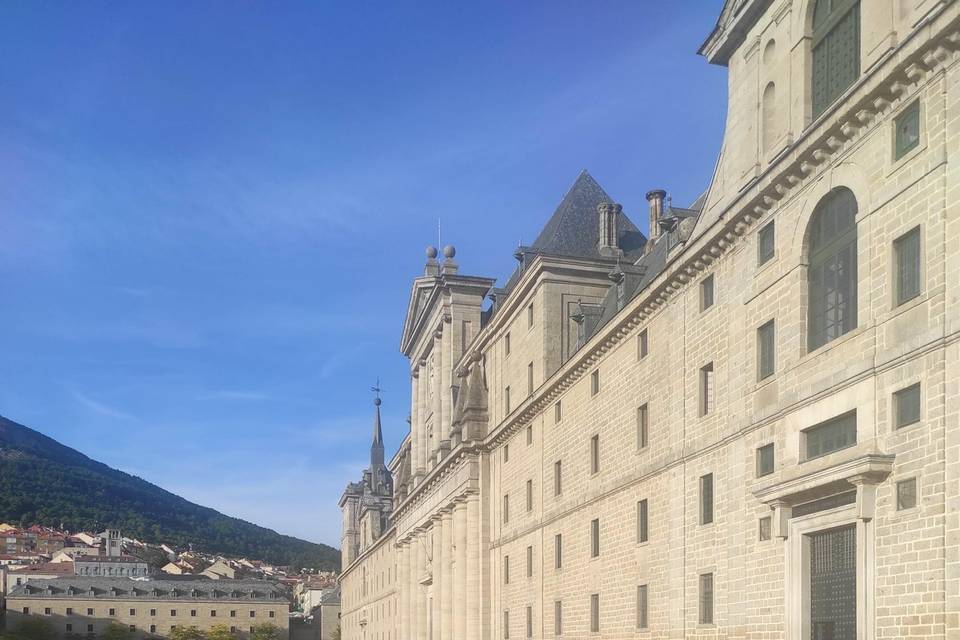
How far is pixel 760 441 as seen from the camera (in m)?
24.2

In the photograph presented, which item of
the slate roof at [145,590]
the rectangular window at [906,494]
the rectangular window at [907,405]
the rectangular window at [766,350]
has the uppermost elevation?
the rectangular window at [766,350]

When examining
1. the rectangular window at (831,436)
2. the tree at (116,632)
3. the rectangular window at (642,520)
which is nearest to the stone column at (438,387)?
the rectangular window at (642,520)

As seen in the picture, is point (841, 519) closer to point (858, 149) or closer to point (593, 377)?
point (858, 149)

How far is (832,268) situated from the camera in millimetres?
22250

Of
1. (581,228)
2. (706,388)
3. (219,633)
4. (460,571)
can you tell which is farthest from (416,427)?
(219,633)

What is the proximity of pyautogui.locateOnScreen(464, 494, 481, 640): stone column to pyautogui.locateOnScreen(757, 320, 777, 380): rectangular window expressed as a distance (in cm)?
2608

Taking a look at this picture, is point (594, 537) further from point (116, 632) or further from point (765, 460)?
point (116, 632)

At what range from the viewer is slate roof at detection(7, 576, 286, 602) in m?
136

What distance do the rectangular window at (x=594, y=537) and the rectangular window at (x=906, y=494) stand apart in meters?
16.8

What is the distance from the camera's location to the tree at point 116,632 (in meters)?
133

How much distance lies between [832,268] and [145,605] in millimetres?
130173

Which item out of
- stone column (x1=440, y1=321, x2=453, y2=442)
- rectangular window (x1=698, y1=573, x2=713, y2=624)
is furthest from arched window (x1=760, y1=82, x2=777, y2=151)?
stone column (x1=440, y1=321, x2=453, y2=442)

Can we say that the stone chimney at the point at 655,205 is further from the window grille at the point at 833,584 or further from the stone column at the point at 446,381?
the window grille at the point at 833,584

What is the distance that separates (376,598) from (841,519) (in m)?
72.1
